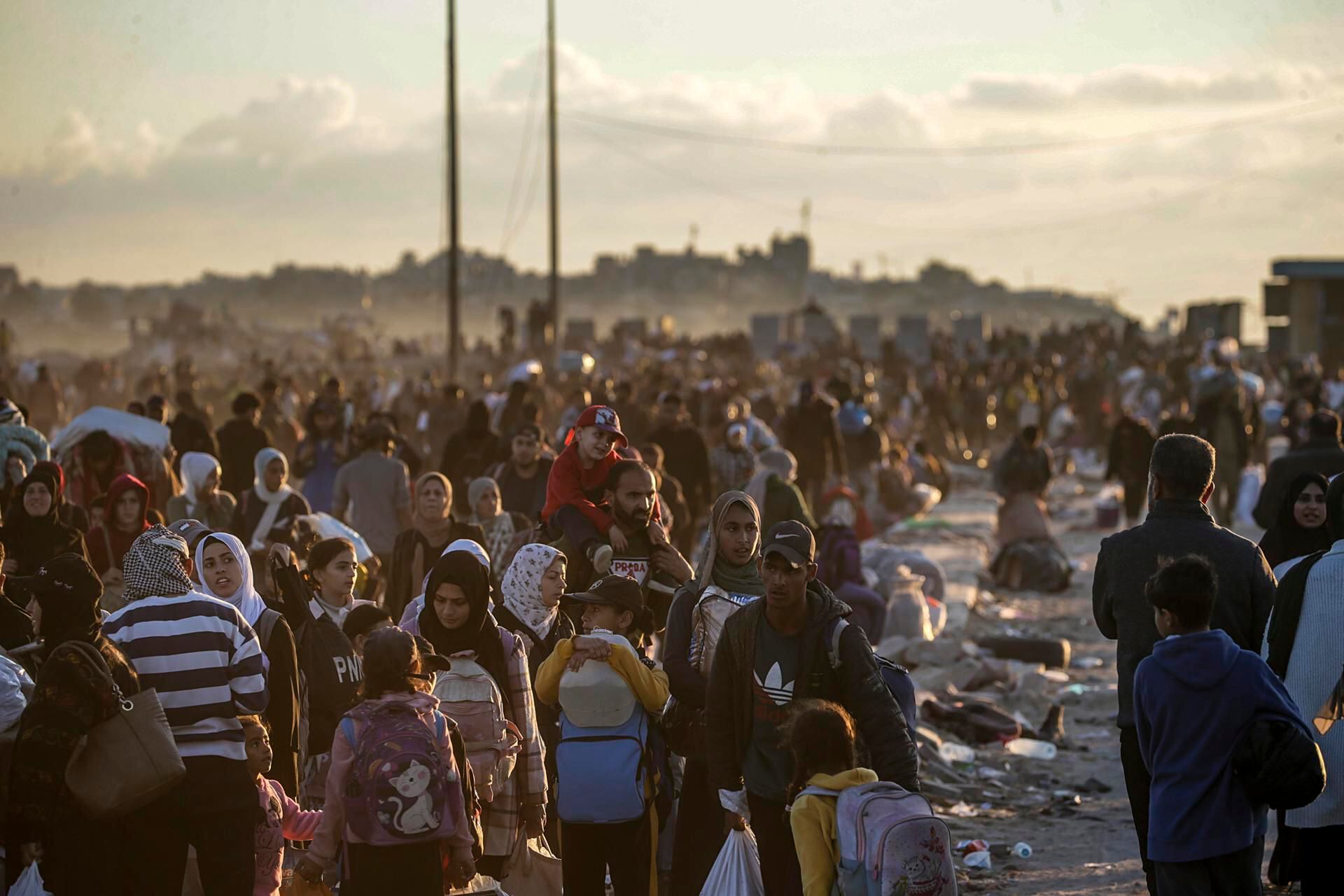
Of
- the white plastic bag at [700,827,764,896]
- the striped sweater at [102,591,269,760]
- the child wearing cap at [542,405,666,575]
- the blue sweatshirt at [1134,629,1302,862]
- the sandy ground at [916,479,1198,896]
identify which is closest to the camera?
the blue sweatshirt at [1134,629,1302,862]

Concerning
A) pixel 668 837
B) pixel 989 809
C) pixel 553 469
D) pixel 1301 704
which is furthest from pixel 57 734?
pixel 989 809

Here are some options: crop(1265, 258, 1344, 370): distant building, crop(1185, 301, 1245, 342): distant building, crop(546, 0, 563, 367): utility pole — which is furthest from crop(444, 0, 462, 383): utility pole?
crop(1185, 301, 1245, 342): distant building

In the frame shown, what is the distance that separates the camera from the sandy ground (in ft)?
26.7

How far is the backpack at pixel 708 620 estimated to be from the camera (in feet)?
20.4

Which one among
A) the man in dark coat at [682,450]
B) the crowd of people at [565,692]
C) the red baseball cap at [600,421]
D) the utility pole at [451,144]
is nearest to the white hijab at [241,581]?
the crowd of people at [565,692]

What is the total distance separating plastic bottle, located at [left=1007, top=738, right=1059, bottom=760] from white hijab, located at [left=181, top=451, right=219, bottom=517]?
5.00m

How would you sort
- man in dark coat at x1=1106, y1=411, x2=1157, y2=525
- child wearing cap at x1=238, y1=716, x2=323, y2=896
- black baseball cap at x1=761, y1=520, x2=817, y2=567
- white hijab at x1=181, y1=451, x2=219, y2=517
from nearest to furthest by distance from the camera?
black baseball cap at x1=761, y1=520, x2=817, y2=567
child wearing cap at x1=238, y1=716, x2=323, y2=896
white hijab at x1=181, y1=451, x2=219, y2=517
man in dark coat at x1=1106, y1=411, x2=1157, y2=525

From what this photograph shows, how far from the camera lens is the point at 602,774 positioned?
5.95 meters

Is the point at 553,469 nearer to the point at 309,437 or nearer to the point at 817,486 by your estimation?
the point at 309,437

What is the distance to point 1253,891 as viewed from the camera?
518cm

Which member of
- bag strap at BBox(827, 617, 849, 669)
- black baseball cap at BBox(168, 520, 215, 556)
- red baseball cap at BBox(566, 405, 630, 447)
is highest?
red baseball cap at BBox(566, 405, 630, 447)

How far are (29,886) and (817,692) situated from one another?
2.58 meters

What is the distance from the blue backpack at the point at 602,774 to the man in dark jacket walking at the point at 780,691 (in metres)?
0.37

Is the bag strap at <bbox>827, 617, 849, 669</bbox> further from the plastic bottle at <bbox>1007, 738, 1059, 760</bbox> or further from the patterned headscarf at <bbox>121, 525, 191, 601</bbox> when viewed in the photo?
the plastic bottle at <bbox>1007, 738, 1059, 760</bbox>
